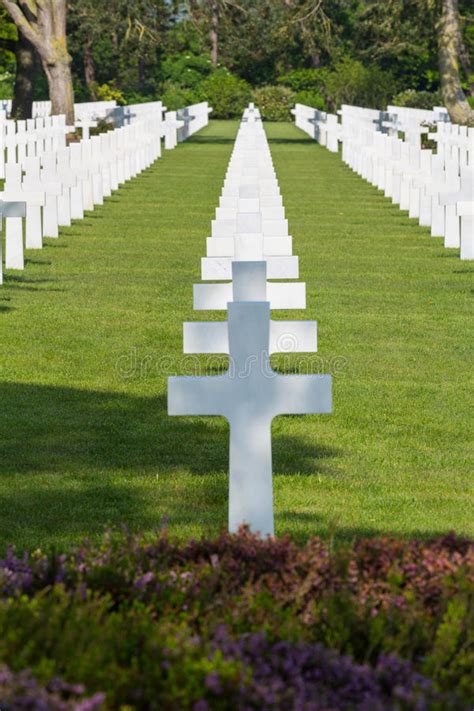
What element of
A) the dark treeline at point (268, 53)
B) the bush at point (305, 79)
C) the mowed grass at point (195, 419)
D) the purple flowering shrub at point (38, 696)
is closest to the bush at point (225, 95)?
the dark treeline at point (268, 53)

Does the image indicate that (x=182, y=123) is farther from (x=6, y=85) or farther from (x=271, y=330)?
(x=271, y=330)

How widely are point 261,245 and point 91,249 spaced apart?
11683 millimetres

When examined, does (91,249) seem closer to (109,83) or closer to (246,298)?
(246,298)

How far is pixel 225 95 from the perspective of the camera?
273 feet

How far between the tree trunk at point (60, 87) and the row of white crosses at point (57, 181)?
4.12 m

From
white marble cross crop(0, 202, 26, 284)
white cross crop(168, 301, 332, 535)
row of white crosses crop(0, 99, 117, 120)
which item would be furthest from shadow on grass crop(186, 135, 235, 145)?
white cross crop(168, 301, 332, 535)

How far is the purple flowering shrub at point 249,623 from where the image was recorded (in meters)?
3.78

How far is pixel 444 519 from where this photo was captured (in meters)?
7.60

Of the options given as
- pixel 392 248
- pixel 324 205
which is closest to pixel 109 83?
pixel 324 205

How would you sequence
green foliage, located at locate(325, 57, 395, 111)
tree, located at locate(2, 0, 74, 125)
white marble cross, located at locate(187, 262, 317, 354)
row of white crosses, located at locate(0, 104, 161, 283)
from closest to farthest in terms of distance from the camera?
1. white marble cross, located at locate(187, 262, 317, 354)
2. row of white crosses, located at locate(0, 104, 161, 283)
3. tree, located at locate(2, 0, 74, 125)
4. green foliage, located at locate(325, 57, 395, 111)

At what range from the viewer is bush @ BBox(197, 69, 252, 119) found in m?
83.1

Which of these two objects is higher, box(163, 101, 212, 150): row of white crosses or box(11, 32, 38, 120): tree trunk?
box(11, 32, 38, 120): tree trunk

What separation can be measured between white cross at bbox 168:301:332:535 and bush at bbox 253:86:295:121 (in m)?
75.1

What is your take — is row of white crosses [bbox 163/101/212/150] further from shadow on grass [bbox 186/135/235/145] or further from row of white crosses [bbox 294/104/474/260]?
row of white crosses [bbox 294/104/474/260]
